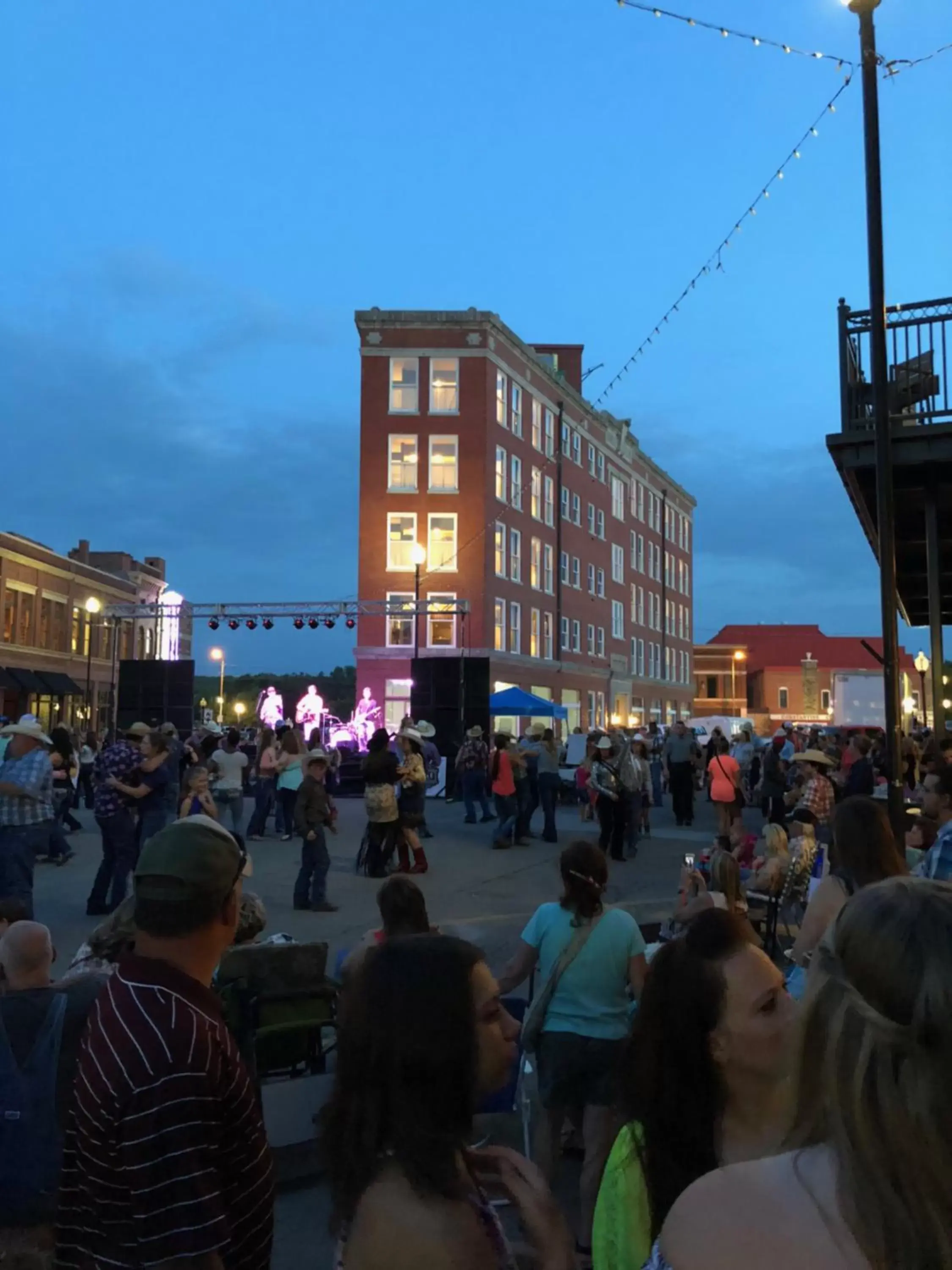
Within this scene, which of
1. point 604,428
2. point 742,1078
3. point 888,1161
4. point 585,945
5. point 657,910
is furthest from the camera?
point 604,428

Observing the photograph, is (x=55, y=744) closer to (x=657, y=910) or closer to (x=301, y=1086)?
(x=657, y=910)

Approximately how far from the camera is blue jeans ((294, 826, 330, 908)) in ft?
36.4

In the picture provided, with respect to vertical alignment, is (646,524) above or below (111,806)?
above

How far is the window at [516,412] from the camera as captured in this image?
1698 inches

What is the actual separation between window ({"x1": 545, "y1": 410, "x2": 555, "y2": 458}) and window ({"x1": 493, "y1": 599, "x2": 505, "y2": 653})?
28.5 ft

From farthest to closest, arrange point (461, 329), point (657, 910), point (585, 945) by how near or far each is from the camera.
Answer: point (461, 329) → point (657, 910) → point (585, 945)

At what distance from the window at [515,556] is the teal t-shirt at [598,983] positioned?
3887cm

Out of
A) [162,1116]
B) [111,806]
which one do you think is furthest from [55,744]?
[162,1116]

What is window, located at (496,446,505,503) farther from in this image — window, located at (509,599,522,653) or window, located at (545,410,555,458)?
window, located at (545,410,555,458)

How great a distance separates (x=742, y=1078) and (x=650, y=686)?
6169cm

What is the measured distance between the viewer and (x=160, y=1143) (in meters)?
1.96

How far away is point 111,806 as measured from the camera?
9930 mm

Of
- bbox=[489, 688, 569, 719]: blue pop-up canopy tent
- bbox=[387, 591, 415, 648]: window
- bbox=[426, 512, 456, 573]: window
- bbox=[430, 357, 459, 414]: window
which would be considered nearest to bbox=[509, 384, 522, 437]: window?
bbox=[430, 357, 459, 414]: window

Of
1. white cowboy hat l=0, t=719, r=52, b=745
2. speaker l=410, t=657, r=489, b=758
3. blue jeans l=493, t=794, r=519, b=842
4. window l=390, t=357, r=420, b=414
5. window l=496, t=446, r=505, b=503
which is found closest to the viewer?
white cowboy hat l=0, t=719, r=52, b=745
